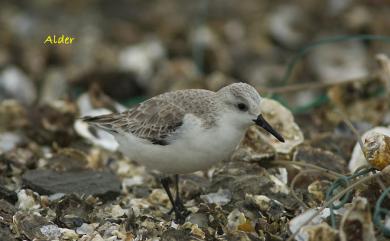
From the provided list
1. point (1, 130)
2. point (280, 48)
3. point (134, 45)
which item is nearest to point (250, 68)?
point (280, 48)

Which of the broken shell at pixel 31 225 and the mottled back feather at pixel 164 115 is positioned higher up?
the mottled back feather at pixel 164 115

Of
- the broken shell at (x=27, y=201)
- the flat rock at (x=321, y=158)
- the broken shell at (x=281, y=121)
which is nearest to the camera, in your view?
the broken shell at (x=27, y=201)

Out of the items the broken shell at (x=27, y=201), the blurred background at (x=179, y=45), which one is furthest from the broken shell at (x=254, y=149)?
the blurred background at (x=179, y=45)

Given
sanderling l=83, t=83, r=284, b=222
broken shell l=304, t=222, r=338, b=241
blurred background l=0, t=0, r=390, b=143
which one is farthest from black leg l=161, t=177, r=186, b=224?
blurred background l=0, t=0, r=390, b=143

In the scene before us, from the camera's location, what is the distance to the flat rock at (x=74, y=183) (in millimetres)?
4484

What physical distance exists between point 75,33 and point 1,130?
4.38m

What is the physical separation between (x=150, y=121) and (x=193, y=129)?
425 mm

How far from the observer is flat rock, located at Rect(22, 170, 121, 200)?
4484 millimetres

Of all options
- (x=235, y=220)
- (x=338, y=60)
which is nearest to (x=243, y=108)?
(x=235, y=220)

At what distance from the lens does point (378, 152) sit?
12.7 ft

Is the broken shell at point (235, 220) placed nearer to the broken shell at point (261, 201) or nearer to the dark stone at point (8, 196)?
the broken shell at point (261, 201)

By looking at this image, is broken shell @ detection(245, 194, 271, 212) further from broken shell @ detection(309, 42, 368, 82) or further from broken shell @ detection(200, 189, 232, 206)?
broken shell @ detection(309, 42, 368, 82)

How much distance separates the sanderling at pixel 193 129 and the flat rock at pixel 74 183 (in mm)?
326

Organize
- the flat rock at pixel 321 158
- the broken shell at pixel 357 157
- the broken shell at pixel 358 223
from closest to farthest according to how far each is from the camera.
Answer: the broken shell at pixel 358 223, the broken shell at pixel 357 157, the flat rock at pixel 321 158
